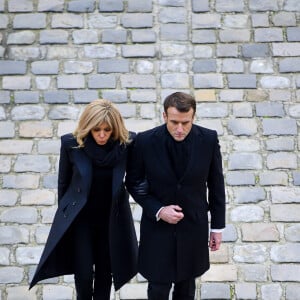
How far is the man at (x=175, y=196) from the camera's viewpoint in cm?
321

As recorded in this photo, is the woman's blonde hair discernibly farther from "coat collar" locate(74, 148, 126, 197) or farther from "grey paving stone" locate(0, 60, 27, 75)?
"grey paving stone" locate(0, 60, 27, 75)

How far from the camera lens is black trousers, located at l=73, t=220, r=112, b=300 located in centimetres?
339

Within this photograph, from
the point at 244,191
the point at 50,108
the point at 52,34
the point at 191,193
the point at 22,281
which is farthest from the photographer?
the point at 52,34

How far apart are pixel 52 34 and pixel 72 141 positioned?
2938 millimetres

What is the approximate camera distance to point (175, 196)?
3.23m

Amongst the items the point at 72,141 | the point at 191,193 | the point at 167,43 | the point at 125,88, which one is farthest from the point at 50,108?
the point at 191,193

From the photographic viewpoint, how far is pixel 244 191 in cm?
513

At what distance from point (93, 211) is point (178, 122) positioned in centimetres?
78

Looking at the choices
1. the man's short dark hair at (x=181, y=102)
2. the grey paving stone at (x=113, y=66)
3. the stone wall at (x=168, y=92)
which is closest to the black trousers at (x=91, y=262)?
the man's short dark hair at (x=181, y=102)

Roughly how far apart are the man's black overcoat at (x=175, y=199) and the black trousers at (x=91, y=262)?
0.25 meters

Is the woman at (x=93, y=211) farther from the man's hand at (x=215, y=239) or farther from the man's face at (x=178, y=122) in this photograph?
the man's hand at (x=215, y=239)

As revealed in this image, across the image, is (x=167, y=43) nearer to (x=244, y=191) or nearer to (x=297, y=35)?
(x=297, y=35)

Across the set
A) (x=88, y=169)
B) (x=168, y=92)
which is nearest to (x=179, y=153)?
(x=88, y=169)

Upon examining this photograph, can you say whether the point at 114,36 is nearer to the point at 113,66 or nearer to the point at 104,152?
the point at 113,66
